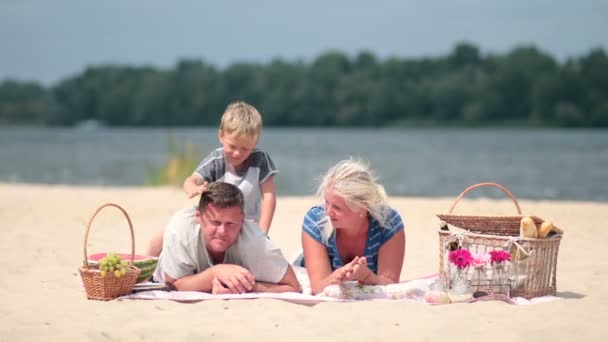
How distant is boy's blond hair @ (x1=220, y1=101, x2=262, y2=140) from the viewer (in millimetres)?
6359

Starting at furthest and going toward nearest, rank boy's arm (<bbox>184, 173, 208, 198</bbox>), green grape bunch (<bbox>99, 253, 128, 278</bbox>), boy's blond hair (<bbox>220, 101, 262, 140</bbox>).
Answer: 1. boy's blond hair (<bbox>220, 101, 262, 140</bbox>)
2. boy's arm (<bbox>184, 173, 208, 198</bbox>)
3. green grape bunch (<bbox>99, 253, 128, 278</bbox>)

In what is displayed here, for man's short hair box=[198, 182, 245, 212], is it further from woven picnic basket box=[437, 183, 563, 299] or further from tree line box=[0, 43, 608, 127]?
tree line box=[0, 43, 608, 127]

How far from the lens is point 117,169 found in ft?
109

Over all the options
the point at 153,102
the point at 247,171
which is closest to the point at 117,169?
the point at 247,171

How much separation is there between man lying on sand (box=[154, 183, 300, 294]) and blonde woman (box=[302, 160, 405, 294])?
0.96ft

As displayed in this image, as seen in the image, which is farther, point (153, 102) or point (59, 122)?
point (59, 122)

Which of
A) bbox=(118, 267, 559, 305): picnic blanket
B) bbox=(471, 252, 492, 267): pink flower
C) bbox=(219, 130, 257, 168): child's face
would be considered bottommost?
bbox=(118, 267, 559, 305): picnic blanket

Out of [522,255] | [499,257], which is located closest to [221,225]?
[499,257]

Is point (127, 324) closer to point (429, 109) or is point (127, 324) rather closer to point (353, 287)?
point (353, 287)

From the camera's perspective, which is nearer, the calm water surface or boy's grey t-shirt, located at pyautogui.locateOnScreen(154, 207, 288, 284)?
boy's grey t-shirt, located at pyautogui.locateOnScreen(154, 207, 288, 284)

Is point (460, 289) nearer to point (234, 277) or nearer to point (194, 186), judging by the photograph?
point (234, 277)

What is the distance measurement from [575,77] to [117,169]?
1915 inches

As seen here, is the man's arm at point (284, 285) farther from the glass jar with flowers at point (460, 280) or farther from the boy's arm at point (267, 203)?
the glass jar with flowers at point (460, 280)

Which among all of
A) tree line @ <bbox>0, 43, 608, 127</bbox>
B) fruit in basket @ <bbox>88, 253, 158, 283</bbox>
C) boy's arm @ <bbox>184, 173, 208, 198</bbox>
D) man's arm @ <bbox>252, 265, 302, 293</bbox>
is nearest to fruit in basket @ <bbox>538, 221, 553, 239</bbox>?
man's arm @ <bbox>252, 265, 302, 293</bbox>
